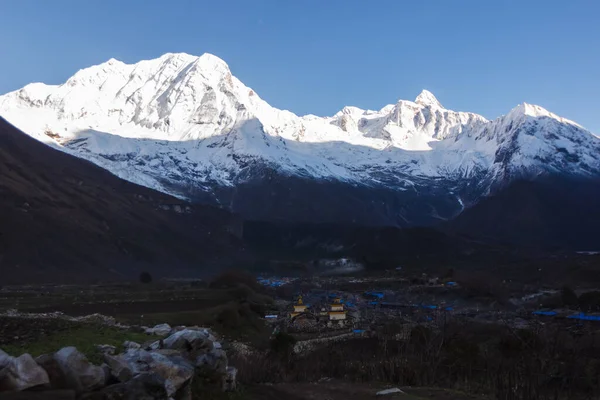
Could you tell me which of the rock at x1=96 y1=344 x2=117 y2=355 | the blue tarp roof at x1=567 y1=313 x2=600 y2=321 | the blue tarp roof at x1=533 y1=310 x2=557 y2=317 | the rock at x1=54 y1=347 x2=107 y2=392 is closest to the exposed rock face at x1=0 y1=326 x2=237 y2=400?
the rock at x1=54 y1=347 x2=107 y2=392

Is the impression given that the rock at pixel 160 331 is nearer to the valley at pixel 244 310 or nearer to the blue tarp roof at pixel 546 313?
the valley at pixel 244 310

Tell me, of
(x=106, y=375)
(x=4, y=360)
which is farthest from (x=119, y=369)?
(x=4, y=360)

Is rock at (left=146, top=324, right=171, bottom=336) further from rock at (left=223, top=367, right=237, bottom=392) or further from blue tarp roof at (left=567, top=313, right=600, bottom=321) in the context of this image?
blue tarp roof at (left=567, top=313, right=600, bottom=321)

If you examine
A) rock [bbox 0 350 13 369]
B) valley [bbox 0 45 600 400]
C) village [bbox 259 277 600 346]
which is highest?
rock [bbox 0 350 13 369]

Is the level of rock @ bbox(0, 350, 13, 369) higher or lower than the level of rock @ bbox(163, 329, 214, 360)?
higher

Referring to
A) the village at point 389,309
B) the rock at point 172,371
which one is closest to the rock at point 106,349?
the rock at point 172,371

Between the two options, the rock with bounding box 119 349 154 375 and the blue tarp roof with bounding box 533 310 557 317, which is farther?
the blue tarp roof with bounding box 533 310 557 317

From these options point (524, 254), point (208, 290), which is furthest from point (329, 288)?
point (524, 254)
